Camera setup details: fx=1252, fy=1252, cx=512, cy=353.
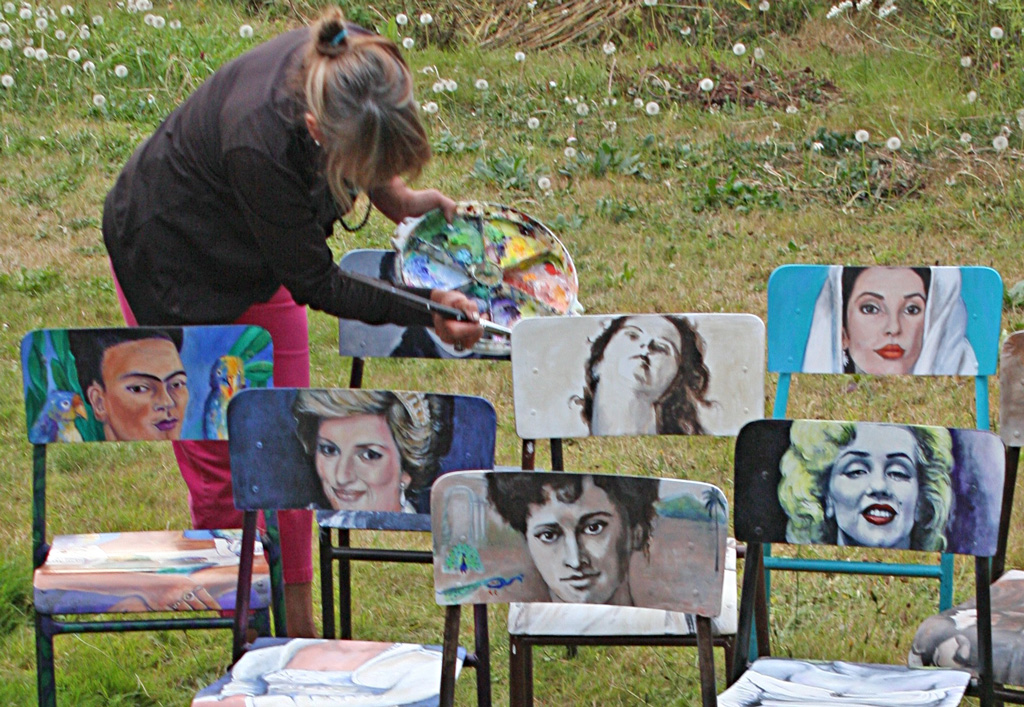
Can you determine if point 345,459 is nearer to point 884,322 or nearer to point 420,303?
point 420,303

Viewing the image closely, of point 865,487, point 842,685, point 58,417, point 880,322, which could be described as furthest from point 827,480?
point 58,417

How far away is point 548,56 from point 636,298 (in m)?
3.21

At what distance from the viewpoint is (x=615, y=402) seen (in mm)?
3057

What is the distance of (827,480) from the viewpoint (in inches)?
98.9

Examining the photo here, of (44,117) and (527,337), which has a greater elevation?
(44,117)

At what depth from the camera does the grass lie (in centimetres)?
354

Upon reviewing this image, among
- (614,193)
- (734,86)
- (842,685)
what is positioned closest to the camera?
(842,685)

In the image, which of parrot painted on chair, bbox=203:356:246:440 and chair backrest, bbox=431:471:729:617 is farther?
parrot painted on chair, bbox=203:356:246:440

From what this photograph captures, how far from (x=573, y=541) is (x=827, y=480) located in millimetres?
→ 556

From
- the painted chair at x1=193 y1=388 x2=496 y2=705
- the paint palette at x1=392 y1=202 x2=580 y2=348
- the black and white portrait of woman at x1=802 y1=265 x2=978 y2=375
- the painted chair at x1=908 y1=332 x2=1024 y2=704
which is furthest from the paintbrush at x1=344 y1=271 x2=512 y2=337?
the painted chair at x1=908 y1=332 x2=1024 y2=704

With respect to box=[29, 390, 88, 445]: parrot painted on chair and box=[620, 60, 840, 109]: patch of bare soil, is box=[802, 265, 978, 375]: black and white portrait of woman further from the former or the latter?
box=[620, 60, 840, 109]: patch of bare soil

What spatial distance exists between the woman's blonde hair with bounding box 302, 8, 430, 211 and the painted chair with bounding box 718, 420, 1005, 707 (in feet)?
3.04

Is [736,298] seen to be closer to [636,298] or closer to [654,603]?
[636,298]

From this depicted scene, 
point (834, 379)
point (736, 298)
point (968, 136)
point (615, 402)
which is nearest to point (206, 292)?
point (615, 402)
